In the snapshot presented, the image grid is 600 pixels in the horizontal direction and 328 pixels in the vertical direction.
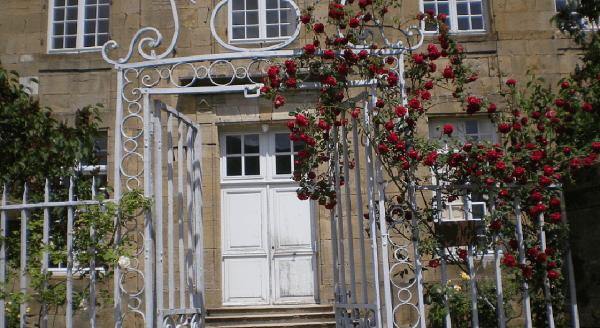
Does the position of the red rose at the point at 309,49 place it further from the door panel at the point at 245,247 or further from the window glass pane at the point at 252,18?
the window glass pane at the point at 252,18

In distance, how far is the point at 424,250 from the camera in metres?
4.64

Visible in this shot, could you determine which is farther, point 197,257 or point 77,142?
point 77,142

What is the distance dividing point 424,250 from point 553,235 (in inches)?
31.5

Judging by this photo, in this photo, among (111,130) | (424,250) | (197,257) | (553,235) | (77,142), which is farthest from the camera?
(111,130)

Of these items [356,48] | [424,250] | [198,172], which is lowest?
[424,250]

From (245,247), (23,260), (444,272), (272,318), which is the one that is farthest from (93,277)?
(245,247)

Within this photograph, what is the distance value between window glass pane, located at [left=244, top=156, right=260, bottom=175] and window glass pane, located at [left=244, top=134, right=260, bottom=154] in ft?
0.25

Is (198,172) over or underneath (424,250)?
over

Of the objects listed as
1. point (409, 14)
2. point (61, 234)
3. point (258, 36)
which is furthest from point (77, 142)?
point (409, 14)

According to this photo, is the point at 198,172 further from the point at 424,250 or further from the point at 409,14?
the point at 409,14

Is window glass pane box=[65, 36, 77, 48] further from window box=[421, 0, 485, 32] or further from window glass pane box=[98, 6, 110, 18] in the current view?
window box=[421, 0, 485, 32]

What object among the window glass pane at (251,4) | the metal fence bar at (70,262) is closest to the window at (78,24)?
the window glass pane at (251,4)

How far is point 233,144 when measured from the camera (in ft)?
30.1

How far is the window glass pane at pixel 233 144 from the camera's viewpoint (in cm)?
915
